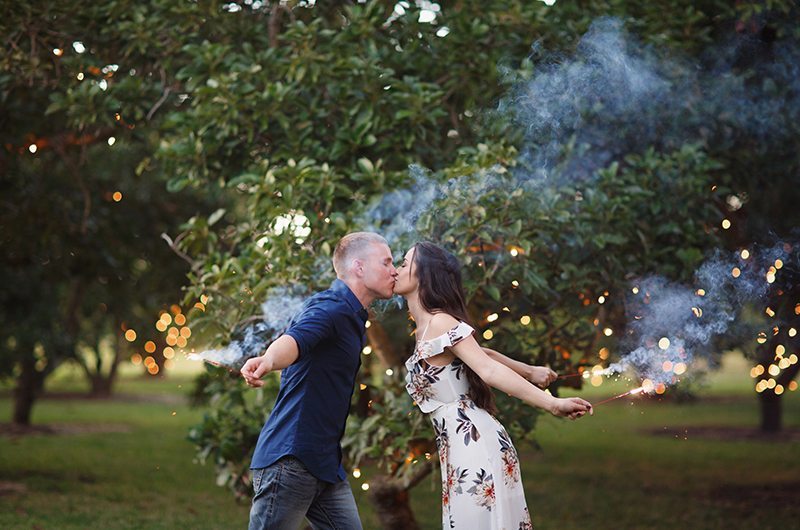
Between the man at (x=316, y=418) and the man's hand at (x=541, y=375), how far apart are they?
0.88 m

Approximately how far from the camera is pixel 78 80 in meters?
6.99

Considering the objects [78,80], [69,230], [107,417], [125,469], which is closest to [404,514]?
[78,80]

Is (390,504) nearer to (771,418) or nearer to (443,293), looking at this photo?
(443,293)

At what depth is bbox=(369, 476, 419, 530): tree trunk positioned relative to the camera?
6520mm

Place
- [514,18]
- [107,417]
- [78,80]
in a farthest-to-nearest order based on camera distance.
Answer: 1. [107,417]
2. [78,80]
3. [514,18]

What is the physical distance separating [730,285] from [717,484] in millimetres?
4858

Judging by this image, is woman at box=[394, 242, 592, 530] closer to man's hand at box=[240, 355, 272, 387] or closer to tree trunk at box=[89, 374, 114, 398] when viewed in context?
man's hand at box=[240, 355, 272, 387]

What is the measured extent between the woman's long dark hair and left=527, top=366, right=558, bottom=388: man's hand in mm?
320

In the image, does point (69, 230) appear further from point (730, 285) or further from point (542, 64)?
point (730, 285)

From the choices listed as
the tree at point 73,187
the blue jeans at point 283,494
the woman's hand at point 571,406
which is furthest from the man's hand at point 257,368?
the tree at point 73,187

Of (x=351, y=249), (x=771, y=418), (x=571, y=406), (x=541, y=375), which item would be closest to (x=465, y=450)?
(x=571, y=406)

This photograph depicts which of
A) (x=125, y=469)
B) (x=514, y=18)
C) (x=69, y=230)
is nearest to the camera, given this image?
(x=514, y=18)

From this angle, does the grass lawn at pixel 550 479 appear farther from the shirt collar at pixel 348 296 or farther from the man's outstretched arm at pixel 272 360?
the man's outstretched arm at pixel 272 360

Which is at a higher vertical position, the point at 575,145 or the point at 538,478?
the point at 575,145
